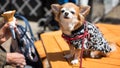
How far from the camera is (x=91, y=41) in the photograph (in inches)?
84.0

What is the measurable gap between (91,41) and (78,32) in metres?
0.12

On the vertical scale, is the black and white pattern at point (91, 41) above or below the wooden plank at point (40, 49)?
above

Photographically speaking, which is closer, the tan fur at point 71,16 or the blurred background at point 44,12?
the tan fur at point 71,16

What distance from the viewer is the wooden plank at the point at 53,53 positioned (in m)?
2.15

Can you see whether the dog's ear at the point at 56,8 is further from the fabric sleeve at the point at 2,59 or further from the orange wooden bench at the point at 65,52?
the fabric sleeve at the point at 2,59

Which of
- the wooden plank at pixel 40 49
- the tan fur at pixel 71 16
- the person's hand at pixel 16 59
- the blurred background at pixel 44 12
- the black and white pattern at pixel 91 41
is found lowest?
the blurred background at pixel 44 12

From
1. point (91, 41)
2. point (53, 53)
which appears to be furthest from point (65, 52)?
point (91, 41)

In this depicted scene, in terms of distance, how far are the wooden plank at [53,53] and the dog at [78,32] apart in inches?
2.4

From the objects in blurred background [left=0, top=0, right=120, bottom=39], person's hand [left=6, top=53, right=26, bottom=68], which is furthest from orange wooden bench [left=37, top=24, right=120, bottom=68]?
blurred background [left=0, top=0, right=120, bottom=39]

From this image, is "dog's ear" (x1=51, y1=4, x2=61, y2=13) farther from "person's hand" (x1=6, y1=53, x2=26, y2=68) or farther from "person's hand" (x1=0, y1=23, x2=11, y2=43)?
"person's hand" (x1=6, y1=53, x2=26, y2=68)

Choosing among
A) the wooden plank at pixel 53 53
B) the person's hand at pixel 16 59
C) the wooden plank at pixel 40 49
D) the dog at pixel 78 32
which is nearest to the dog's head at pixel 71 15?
the dog at pixel 78 32

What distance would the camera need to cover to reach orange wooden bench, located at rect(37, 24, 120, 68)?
2133mm

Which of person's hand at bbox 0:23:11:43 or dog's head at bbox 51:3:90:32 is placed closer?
dog's head at bbox 51:3:90:32

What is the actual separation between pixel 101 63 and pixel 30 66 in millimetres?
556
